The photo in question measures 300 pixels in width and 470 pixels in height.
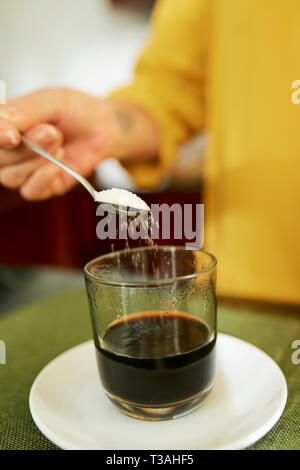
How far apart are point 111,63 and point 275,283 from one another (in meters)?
2.40

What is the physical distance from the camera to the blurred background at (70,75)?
216 cm

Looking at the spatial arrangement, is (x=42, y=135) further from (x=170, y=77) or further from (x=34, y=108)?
(x=170, y=77)

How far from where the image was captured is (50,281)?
0.87 m

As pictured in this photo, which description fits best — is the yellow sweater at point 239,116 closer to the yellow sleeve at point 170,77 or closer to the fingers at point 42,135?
the yellow sleeve at point 170,77

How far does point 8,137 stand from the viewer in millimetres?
546

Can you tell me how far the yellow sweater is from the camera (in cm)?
87

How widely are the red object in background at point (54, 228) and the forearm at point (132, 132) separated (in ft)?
2.96

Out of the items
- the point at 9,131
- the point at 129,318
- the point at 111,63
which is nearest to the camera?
the point at 129,318

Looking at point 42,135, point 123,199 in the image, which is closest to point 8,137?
point 42,135

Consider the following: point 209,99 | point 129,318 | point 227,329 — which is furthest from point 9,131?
point 209,99

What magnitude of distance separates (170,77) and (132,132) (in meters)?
0.22

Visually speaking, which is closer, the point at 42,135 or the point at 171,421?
the point at 171,421

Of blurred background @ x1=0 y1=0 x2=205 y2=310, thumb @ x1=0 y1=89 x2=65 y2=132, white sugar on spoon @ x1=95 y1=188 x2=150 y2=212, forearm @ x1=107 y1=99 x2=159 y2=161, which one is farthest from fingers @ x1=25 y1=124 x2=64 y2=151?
blurred background @ x1=0 y1=0 x2=205 y2=310
